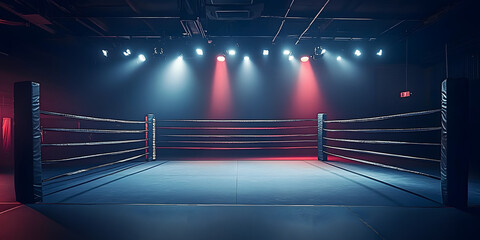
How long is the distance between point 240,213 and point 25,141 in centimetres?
178

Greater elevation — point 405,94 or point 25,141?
point 405,94

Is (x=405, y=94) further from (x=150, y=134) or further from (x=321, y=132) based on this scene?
(x=150, y=134)

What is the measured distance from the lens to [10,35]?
183 inches

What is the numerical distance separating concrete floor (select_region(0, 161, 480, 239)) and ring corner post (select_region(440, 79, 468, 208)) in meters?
0.13

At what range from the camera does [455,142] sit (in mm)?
1630

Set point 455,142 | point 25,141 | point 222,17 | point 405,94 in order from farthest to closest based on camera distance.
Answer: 1. point 405,94
2. point 222,17
3. point 25,141
4. point 455,142

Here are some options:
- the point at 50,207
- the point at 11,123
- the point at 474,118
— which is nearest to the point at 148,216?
the point at 50,207

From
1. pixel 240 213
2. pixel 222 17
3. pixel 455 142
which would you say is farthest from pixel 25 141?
pixel 455 142

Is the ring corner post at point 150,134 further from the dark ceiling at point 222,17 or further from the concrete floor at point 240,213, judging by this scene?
the concrete floor at point 240,213

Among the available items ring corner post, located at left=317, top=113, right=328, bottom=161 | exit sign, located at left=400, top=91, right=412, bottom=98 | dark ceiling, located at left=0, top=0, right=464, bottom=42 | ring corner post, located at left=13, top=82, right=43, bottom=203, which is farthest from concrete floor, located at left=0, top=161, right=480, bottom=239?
exit sign, located at left=400, top=91, right=412, bottom=98

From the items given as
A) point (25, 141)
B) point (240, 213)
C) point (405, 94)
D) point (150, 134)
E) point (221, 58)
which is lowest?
point (240, 213)

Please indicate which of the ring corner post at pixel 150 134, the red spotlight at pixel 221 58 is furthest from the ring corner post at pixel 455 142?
the red spotlight at pixel 221 58

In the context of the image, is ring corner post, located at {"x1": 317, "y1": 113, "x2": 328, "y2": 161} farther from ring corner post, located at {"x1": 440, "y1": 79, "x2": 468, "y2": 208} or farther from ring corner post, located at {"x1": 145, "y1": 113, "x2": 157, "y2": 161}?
ring corner post, located at {"x1": 145, "y1": 113, "x2": 157, "y2": 161}

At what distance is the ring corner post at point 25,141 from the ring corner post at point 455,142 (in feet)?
10.4
